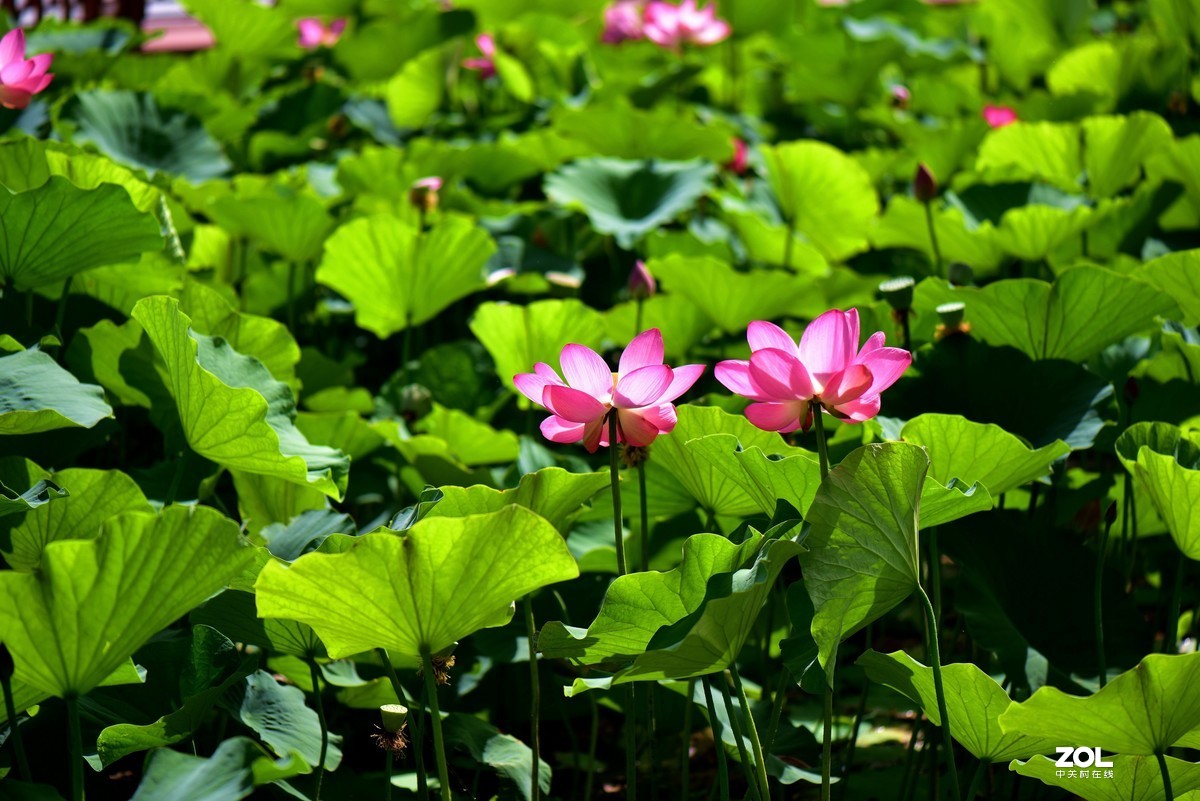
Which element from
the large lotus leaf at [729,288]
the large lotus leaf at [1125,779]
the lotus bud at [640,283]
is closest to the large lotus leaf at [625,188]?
the large lotus leaf at [729,288]

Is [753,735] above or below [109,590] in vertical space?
below

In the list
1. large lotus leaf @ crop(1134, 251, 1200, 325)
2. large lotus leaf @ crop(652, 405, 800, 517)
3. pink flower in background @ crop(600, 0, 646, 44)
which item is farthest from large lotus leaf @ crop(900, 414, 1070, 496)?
pink flower in background @ crop(600, 0, 646, 44)

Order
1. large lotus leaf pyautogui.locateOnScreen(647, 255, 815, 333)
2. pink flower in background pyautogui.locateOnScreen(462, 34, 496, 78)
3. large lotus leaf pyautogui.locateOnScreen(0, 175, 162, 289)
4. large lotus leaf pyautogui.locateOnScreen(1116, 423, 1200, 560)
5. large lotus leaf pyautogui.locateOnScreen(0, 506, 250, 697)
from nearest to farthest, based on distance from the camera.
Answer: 1. large lotus leaf pyautogui.locateOnScreen(0, 506, 250, 697)
2. large lotus leaf pyautogui.locateOnScreen(1116, 423, 1200, 560)
3. large lotus leaf pyautogui.locateOnScreen(0, 175, 162, 289)
4. large lotus leaf pyautogui.locateOnScreen(647, 255, 815, 333)
5. pink flower in background pyautogui.locateOnScreen(462, 34, 496, 78)

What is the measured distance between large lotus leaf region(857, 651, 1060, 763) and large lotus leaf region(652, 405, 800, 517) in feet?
0.55

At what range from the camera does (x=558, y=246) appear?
1867 mm

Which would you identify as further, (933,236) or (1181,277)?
A: (933,236)

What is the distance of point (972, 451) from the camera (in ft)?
3.10

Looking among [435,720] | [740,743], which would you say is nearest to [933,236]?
[740,743]

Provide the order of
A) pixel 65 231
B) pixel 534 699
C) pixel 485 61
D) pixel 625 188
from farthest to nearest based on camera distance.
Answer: pixel 485 61
pixel 625 188
pixel 65 231
pixel 534 699

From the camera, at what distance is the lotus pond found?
0.78 m

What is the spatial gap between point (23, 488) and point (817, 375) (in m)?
Answer: 0.65

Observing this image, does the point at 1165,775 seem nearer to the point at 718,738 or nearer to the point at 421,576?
the point at 718,738

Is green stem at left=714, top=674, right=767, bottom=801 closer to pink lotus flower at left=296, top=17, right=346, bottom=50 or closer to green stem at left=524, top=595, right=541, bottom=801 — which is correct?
green stem at left=524, top=595, right=541, bottom=801

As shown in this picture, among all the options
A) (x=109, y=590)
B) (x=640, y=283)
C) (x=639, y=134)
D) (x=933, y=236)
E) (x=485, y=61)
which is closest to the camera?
(x=109, y=590)
